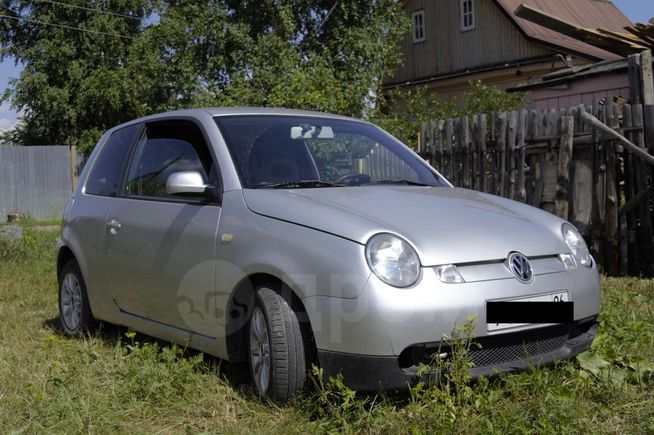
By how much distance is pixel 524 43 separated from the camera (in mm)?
23016

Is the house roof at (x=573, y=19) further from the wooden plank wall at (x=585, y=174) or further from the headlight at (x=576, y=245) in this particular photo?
the headlight at (x=576, y=245)

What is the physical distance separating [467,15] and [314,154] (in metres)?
22.2

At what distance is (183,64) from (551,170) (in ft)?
55.7

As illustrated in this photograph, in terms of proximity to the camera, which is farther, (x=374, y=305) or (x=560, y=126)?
(x=560, y=126)

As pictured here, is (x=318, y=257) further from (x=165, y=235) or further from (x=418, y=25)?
(x=418, y=25)

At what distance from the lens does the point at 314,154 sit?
4.59 meters

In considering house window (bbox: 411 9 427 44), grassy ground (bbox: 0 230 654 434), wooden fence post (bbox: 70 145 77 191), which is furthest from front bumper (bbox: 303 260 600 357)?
house window (bbox: 411 9 427 44)

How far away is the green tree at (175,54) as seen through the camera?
22.4 m

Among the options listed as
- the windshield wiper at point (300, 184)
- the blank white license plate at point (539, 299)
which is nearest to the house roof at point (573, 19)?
the windshield wiper at point (300, 184)

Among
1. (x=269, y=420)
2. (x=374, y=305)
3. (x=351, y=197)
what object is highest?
(x=351, y=197)

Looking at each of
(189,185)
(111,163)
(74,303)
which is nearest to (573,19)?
(111,163)

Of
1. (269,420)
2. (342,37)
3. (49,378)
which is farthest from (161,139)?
(342,37)

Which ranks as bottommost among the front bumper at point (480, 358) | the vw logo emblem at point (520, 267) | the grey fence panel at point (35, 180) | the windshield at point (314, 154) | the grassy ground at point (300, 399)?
the grassy ground at point (300, 399)

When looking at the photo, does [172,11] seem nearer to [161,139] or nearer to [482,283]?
[161,139]
